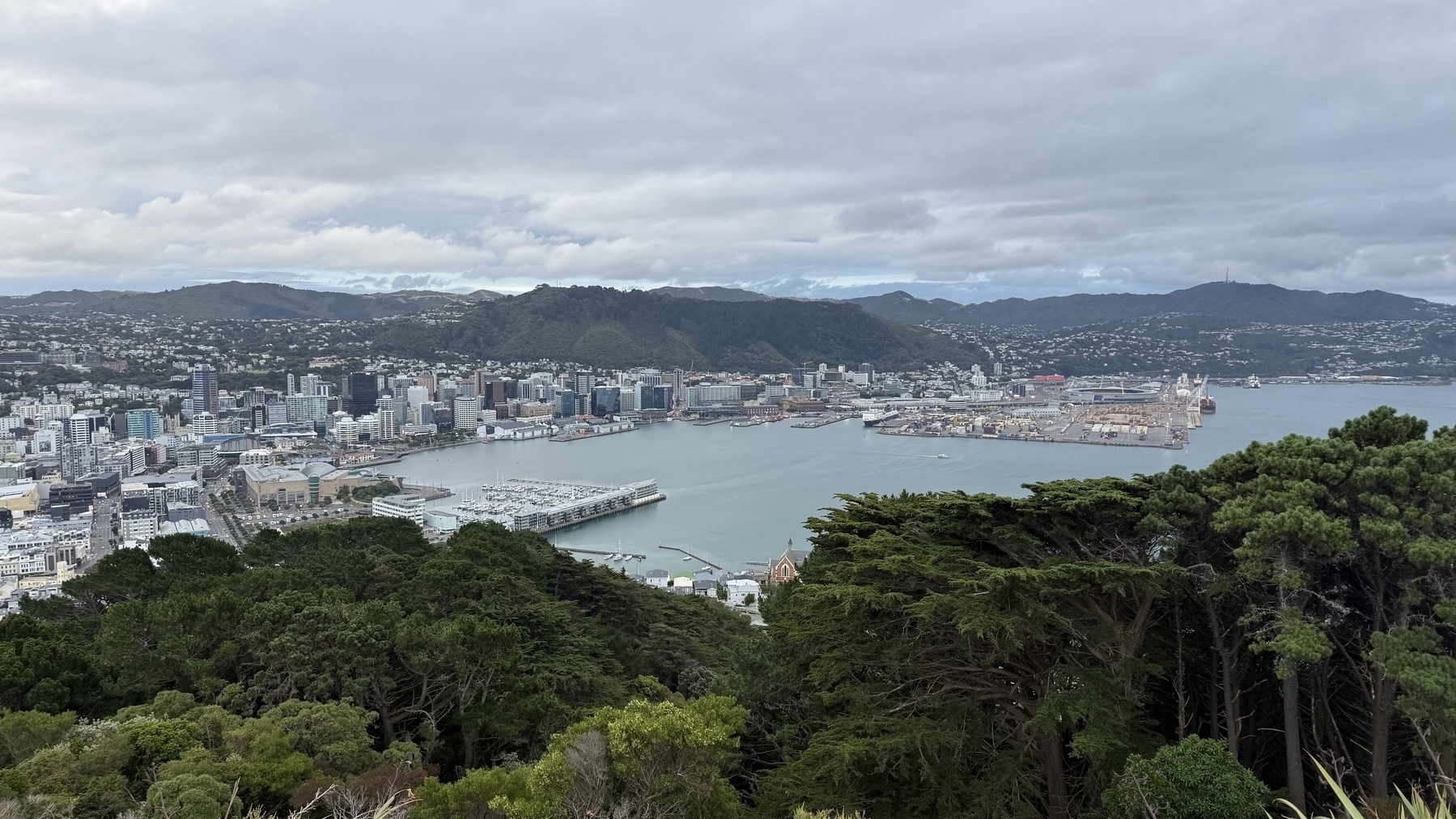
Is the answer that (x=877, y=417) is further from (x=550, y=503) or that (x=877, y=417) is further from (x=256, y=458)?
(x=256, y=458)

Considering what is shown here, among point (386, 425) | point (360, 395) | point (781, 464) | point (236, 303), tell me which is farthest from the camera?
point (236, 303)

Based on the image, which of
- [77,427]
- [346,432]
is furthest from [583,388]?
[77,427]

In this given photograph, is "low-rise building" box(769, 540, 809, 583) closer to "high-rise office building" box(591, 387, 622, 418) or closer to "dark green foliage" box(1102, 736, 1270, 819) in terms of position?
"dark green foliage" box(1102, 736, 1270, 819)

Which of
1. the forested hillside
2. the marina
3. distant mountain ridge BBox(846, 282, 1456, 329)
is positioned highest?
distant mountain ridge BBox(846, 282, 1456, 329)

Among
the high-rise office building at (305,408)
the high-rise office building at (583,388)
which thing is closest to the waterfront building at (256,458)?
the high-rise office building at (305,408)

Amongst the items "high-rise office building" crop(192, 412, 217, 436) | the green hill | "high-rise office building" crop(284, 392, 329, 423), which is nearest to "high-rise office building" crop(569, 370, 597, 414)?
the green hill
